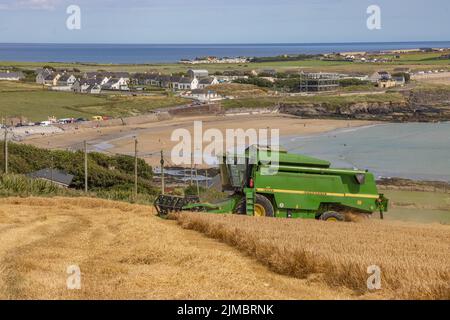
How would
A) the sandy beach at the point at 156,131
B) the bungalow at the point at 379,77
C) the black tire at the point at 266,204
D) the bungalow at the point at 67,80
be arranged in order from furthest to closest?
the bungalow at the point at 379,77, the bungalow at the point at 67,80, the sandy beach at the point at 156,131, the black tire at the point at 266,204

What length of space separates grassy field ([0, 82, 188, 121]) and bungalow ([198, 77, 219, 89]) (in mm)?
19186

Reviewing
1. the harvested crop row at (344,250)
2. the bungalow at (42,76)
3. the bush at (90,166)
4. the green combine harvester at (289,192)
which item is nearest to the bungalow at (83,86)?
the bungalow at (42,76)

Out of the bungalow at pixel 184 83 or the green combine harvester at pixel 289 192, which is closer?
the green combine harvester at pixel 289 192

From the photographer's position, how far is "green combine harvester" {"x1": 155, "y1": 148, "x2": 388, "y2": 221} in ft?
50.5

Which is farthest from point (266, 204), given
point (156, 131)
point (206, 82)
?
point (206, 82)

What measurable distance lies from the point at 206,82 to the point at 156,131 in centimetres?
5273

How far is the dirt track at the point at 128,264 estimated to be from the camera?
23.3 ft

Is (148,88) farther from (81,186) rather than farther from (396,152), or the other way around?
(81,186)

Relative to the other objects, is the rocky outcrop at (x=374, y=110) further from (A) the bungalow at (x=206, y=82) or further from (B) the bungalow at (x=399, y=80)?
(B) the bungalow at (x=399, y=80)

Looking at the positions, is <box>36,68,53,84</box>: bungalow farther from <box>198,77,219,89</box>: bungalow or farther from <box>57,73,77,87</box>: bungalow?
<box>198,77,219,89</box>: bungalow

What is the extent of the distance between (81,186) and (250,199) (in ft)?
54.1

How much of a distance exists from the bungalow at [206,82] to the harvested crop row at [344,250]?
3919 inches
